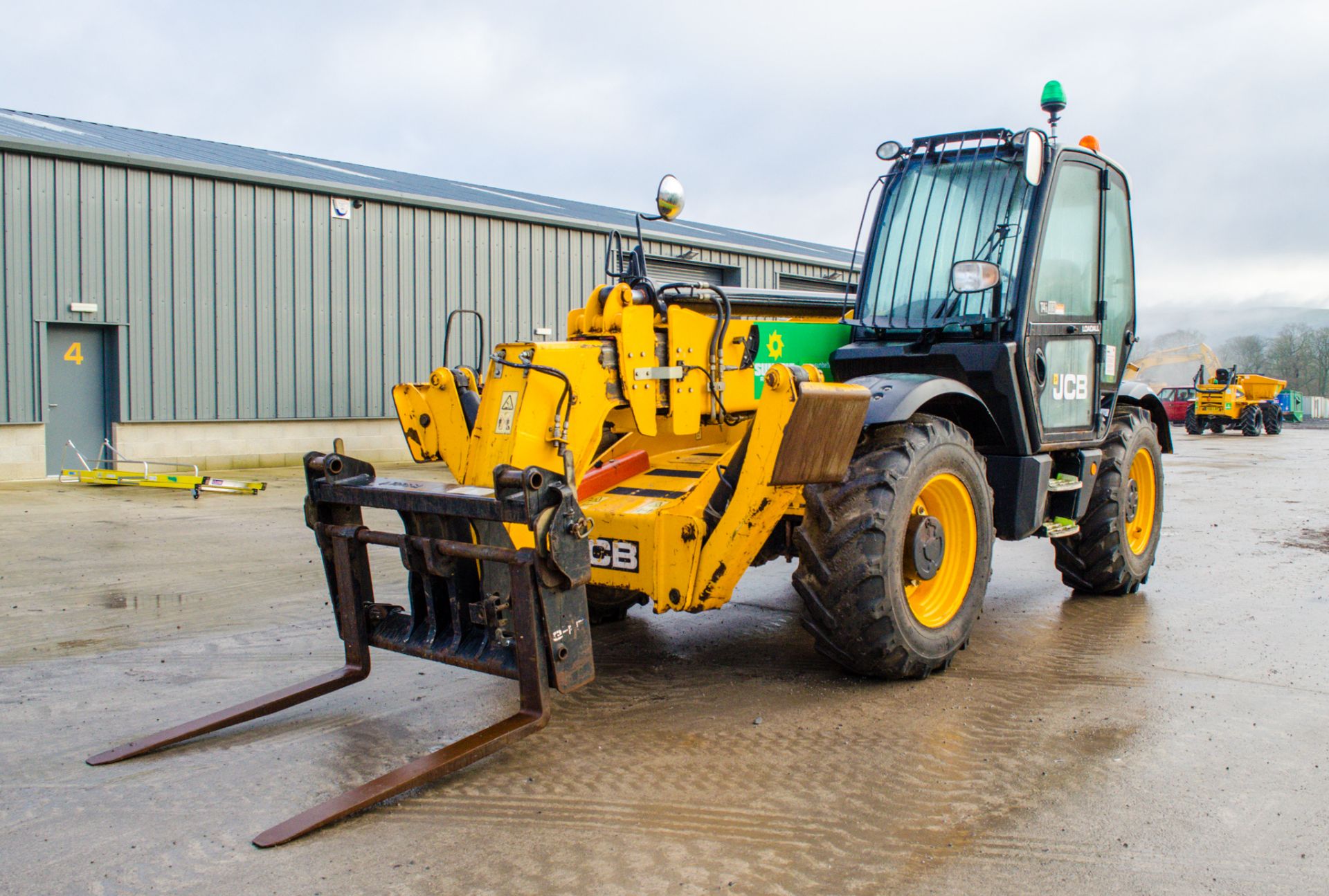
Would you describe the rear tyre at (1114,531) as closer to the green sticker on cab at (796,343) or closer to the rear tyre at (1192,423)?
the green sticker on cab at (796,343)

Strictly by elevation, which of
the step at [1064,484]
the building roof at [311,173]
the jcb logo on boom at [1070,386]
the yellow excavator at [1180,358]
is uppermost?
the building roof at [311,173]

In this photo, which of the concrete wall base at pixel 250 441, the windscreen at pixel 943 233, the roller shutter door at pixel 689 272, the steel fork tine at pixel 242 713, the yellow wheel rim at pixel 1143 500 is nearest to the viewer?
the steel fork tine at pixel 242 713

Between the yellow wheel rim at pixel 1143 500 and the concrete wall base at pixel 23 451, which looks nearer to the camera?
the yellow wheel rim at pixel 1143 500

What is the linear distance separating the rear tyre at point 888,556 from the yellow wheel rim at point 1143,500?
109 inches

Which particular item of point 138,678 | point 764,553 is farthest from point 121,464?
point 764,553

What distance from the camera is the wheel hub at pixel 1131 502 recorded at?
260 inches

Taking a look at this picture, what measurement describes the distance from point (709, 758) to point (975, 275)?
2634mm

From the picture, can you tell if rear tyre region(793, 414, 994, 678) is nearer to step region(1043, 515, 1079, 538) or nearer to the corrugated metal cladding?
step region(1043, 515, 1079, 538)

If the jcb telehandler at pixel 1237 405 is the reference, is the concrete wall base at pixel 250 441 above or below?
below

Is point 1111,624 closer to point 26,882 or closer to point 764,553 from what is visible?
point 764,553

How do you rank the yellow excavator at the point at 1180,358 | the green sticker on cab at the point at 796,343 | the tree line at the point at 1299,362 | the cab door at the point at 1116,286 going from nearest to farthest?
the green sticker on cab at the point at 796,343 < the cab door at the point at 1116,286 < the yellow excavator at the point at 1180,358 < the tree line at the point at 1299,362

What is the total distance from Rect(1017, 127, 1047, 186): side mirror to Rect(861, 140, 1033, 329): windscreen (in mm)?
89

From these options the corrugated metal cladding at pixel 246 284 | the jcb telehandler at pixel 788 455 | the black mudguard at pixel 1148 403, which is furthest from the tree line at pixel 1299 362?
the jcb telehandler at pixel 788 455

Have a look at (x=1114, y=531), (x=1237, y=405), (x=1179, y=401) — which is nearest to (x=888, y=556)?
(x=1114, y=531)
